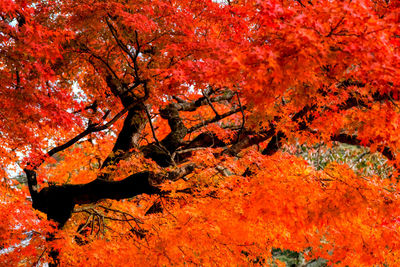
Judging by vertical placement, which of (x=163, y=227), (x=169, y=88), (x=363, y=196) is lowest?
(x=363, y=196)

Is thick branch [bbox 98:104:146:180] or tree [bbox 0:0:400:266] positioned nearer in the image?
tree [bbox 0:0:400:266]

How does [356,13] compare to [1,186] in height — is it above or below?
below

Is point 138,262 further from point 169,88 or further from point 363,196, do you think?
point 363,196

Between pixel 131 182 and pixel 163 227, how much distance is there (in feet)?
3.89

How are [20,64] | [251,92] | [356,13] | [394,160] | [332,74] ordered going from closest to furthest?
[356,13], [251,92], [332,74], [20,64], [394,160]

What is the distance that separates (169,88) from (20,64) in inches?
90.1

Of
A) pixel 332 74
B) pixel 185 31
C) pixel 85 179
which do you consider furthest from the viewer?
pixel 85 179

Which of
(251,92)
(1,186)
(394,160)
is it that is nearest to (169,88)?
(251,92)

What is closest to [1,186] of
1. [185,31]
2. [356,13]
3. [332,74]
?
[185,31]

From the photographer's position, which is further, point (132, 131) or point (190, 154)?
point (132, 131)

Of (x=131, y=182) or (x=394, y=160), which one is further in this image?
(x=394, y=160)

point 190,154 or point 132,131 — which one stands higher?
point 132,131

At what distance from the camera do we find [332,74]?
3285mm

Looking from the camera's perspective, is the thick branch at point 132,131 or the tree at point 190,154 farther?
the thick branch at point 132,131
